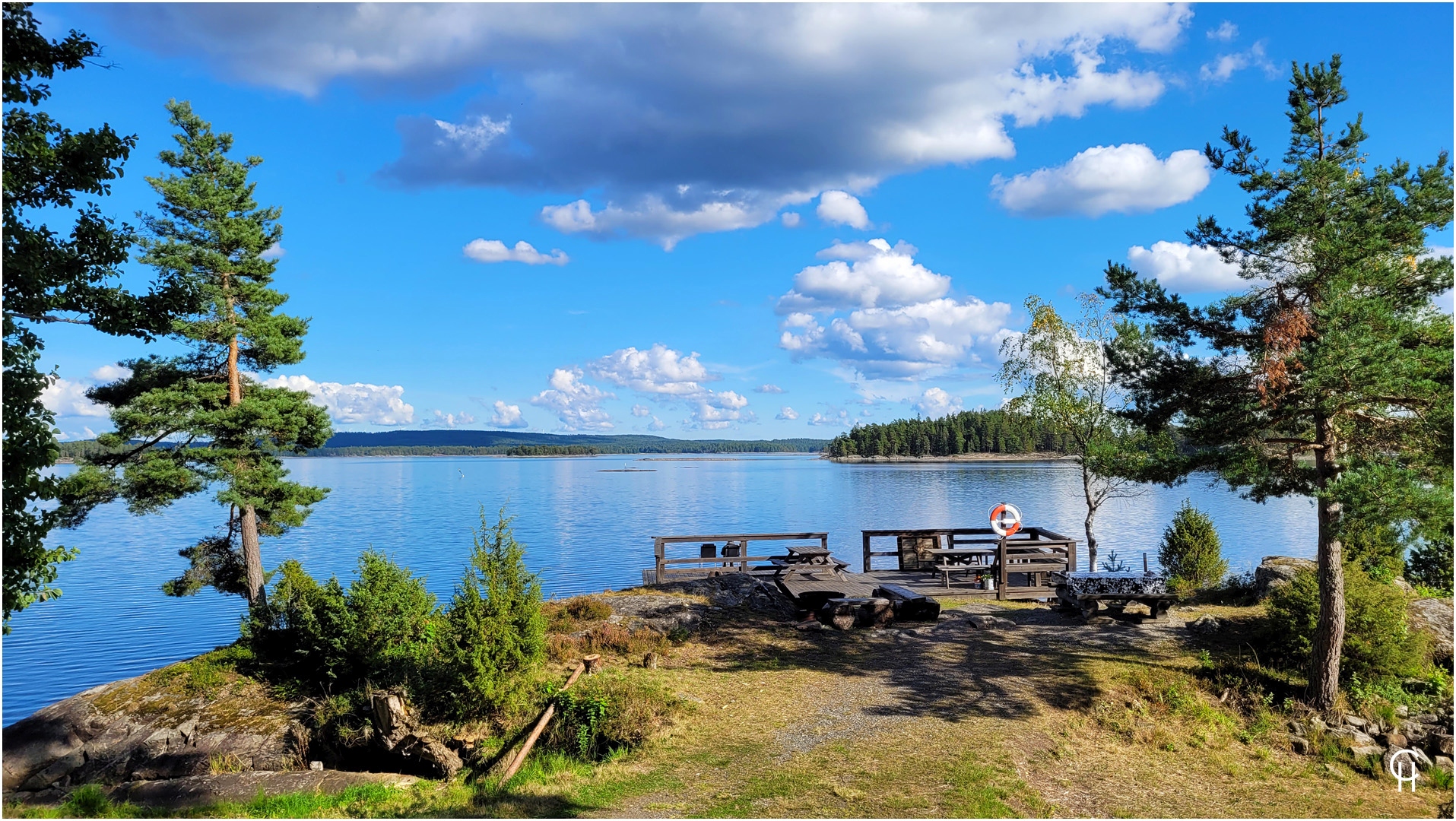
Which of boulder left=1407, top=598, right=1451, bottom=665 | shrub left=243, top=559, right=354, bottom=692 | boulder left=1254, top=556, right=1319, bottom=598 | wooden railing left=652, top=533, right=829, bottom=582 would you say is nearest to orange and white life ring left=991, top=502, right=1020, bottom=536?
wooden railing left=652, top=533, right=829, bottom=582

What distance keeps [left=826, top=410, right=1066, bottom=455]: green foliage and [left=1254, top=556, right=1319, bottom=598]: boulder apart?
5016 inches

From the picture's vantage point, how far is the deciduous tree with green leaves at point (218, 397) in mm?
17391

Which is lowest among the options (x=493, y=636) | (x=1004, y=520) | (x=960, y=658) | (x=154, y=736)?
(x=154, y=736)

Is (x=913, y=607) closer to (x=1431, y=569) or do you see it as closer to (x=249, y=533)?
(x=1431, y=569)

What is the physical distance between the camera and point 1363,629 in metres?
12.8

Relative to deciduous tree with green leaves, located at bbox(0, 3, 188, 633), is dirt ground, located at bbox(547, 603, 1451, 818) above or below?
below

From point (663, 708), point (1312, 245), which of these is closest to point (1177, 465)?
point (1312, 245)

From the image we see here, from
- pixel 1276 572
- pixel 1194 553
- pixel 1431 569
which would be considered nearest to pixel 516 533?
pixel 1194 553

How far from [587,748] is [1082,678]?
25.9 feet

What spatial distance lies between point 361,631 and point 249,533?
247 inches

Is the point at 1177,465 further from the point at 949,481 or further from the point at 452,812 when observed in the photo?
the point at 949,481

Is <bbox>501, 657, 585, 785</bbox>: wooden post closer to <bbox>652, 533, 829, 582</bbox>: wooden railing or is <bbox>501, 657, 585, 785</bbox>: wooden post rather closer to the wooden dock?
the wooden dock

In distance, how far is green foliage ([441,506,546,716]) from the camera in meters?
11.6

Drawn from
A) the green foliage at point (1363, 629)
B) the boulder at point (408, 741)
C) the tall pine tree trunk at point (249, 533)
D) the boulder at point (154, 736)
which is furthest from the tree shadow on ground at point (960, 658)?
the tall pine tree trunk at point (249, 533)
